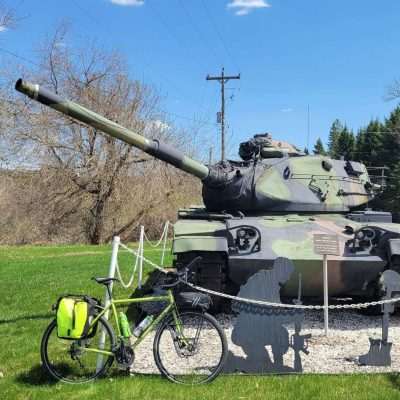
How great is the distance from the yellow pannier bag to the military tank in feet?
7.33

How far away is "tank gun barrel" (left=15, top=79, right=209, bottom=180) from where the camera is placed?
5.86 meters

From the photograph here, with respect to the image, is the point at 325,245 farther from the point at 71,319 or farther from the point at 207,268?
the point at 71,319

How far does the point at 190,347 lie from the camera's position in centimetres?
525

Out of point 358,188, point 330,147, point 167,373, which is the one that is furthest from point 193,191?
point 330,147

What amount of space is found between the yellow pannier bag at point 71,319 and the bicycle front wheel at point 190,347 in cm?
68

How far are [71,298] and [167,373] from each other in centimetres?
111

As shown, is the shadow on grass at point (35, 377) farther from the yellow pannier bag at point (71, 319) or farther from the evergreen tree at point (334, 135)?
the evergreen tree at point (334, 135)

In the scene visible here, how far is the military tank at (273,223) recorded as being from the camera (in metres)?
7.05

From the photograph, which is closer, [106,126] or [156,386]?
[156,386]

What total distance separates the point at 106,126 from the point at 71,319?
8.15 feet

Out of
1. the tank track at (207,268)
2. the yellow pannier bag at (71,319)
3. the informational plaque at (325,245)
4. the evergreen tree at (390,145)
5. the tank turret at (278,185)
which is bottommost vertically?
the yellow pannier bag at (71,319)

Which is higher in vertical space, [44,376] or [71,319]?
[71,319]

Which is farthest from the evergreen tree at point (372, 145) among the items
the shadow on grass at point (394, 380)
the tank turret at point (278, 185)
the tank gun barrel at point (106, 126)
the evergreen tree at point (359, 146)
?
the shadow on grass at point (394, 380)

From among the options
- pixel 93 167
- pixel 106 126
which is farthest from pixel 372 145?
pixel 106 126
